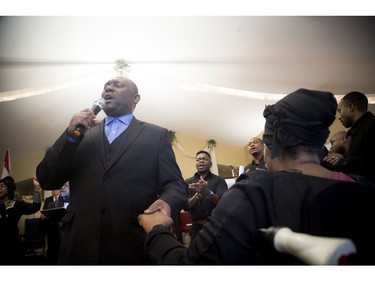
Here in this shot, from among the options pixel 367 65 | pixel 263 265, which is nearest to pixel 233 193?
pixel 263 265

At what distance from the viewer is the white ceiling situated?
254 cm

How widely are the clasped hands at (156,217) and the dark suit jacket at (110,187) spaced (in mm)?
74

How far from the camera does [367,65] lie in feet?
Answer: 8.76

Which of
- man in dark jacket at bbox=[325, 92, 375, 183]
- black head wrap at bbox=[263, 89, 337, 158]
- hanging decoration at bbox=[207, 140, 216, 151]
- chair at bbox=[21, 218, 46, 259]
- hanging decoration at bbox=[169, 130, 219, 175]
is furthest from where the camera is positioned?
hanging decoration at bbox=[207, 140, 216, 151]

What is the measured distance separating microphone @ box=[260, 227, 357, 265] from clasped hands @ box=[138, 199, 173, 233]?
51cm

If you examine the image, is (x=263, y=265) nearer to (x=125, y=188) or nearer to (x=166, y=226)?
(x=166, y=226)

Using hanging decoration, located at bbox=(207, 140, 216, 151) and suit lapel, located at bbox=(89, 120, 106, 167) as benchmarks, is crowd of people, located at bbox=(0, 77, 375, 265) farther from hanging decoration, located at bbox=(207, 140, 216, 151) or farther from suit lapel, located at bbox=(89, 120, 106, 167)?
hanging decoration, located at bbox=(207, 140, 216, 151)

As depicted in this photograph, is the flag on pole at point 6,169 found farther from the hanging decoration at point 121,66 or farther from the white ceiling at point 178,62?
the hanging decoration at point 121,66

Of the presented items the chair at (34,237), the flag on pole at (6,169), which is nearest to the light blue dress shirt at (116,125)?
the flag on pole at (6,169)

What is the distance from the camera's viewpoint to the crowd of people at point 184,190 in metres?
0.79

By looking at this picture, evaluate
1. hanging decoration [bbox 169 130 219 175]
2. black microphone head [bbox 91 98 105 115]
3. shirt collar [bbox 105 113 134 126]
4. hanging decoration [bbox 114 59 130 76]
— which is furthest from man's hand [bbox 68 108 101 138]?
hanging decoration [bbox 169 130 219 175]

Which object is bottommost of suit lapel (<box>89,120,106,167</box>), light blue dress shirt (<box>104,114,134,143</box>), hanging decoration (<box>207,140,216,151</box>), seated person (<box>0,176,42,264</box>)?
seated person (<box>0,176,42,264</box>)

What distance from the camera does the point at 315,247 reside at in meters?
0.56

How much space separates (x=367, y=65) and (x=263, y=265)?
267 centimetres
